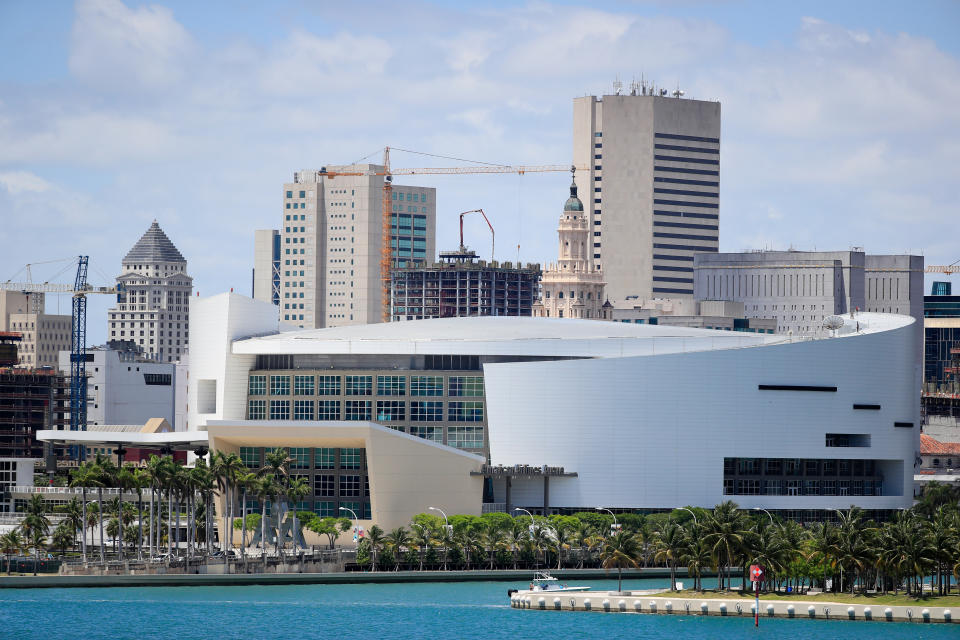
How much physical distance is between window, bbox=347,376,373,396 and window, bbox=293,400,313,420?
4745mm

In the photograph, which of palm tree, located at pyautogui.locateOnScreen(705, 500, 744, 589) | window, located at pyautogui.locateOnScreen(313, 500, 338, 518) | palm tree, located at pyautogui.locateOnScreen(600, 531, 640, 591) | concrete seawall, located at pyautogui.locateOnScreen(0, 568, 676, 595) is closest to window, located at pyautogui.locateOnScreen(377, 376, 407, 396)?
window, located at pyautogui.locateOnScreen(313, 500, 338, 518)

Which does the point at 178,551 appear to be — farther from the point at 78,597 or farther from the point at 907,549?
the point at 907,549

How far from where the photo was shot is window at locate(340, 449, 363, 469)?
627 ft

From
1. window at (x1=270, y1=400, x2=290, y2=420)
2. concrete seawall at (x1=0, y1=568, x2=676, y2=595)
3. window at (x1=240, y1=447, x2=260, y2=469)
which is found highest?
window at (x1=270, y1=400, x2=290, y2=420)

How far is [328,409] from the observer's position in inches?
7771

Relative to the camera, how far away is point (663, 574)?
17425 centimetres

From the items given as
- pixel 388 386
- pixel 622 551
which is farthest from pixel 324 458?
pixel 622 551

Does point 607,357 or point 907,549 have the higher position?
point 607,357

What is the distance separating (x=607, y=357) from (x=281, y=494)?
127ft

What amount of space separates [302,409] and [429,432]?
46.5ft

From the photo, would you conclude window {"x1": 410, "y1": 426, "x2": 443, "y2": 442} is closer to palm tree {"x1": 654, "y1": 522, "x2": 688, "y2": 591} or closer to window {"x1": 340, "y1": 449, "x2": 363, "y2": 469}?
window {"x1": 340, "y1": 449, "x2": 363, "y2": 469}

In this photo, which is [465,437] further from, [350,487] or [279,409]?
[279,409]

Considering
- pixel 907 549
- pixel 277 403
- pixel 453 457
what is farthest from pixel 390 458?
pixel 907 549

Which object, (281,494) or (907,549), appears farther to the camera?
(281,494)
